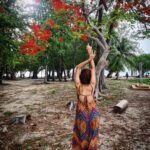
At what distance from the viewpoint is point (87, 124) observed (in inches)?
183

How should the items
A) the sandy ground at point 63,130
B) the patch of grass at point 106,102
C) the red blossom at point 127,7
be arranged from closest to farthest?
the sandy ground at point 63,130, the patch of grass at point 106,102, the red blossom at point 127,7

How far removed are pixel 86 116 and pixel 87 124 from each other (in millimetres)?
164

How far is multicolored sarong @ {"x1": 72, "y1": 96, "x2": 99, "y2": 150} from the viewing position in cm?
463

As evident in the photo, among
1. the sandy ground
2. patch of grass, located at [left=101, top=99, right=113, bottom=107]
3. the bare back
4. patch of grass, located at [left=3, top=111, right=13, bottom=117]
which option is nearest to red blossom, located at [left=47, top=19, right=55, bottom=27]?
the sandy ground

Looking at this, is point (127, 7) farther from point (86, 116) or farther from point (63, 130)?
point (86, 116)

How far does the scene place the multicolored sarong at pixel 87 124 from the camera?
4.63 m

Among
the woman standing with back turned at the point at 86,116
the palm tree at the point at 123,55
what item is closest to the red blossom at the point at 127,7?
the woman standing with back turned at the point at 86,116

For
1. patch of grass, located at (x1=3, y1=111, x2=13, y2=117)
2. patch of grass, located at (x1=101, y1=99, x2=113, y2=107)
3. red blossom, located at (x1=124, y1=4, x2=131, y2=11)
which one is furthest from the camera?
red blossom, located at (x1=124, y1=4, x2=131, y2=11)

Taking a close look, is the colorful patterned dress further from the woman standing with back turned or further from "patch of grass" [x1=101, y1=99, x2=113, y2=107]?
"patch of grass" [x1=101, y1=99, x2=113, y2=107]

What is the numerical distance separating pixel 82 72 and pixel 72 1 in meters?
10.8

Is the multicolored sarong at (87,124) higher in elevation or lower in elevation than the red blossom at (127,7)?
lower

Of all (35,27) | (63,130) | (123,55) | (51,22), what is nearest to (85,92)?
(63,130)

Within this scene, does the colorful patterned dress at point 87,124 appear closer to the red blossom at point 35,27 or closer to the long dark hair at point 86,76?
the long dark hair at point 86,76

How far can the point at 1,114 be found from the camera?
12.0 metres
